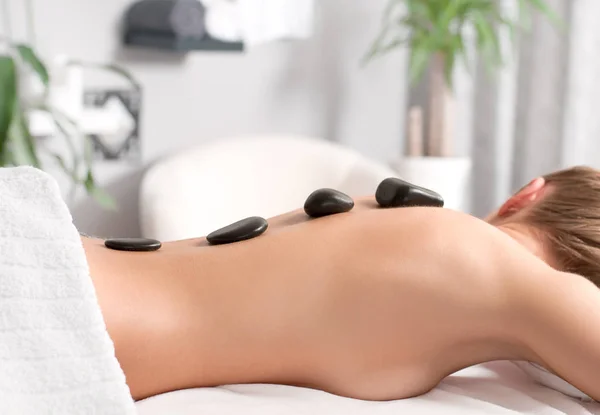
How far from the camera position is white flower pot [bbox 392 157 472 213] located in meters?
2.48

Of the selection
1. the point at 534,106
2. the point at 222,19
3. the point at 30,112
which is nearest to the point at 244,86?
the point at 222,19

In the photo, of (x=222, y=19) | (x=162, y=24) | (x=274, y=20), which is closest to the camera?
(x=162, y=24)

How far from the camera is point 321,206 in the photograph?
1.02 m

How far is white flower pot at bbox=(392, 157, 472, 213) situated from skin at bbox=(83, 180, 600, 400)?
1515mm

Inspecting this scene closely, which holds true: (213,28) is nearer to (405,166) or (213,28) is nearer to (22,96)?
(22,96)

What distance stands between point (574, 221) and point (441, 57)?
1.54m

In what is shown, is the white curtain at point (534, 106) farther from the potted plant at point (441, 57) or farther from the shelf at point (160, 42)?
the shelf at point (160, 42)

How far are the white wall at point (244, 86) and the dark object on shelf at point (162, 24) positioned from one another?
37 millimetres

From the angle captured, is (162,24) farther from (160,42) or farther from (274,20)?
(274,20)

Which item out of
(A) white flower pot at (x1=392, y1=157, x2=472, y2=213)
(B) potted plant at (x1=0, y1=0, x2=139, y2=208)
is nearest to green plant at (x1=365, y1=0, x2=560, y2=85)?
(A) white flower pot at (x1=392, y1=157, x2=472, y2=213)

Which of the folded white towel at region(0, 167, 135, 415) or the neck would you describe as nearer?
the folded white towel at region(0, 167, 135, 415)

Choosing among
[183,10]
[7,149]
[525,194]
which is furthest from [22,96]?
[525,194]

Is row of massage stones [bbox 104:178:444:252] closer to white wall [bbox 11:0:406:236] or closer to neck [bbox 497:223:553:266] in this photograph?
neck [bbox 497:223:553:266]

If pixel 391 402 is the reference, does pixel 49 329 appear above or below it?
above
